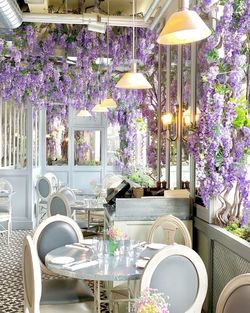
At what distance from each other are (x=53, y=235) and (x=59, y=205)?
1635mm

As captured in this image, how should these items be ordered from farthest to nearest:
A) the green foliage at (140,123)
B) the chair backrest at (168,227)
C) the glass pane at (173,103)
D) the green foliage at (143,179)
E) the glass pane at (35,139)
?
the green foliage at (140,123) → the glass pane at (35,139) → the green foliage at (143,179) → the glass pane at (173,103) → the chair backrest at (168,227)

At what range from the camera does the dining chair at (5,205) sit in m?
7.79

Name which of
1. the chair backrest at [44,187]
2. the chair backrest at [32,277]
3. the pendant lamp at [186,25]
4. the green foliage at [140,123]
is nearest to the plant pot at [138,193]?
the chair backrest at [32,277]

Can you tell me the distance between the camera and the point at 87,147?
36.2 ft

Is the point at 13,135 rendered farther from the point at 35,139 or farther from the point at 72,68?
the point at 72,68

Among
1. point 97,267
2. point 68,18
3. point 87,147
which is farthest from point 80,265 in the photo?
point 87,147

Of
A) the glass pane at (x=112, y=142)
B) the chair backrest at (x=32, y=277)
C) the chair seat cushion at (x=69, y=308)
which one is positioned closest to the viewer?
the chair backrest at (x=32, y=277)

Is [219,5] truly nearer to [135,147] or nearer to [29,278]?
[29,278]

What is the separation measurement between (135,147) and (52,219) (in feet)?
24.2

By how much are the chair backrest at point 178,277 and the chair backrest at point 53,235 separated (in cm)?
144

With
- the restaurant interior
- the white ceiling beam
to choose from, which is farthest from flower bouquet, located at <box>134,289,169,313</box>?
the white ceiling beam

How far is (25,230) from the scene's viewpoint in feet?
29.8

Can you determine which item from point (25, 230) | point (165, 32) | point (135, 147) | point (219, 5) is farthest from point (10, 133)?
point (165, 32)

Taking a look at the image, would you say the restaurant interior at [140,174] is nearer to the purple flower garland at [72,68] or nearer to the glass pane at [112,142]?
the purple flower garland at [72,68]
